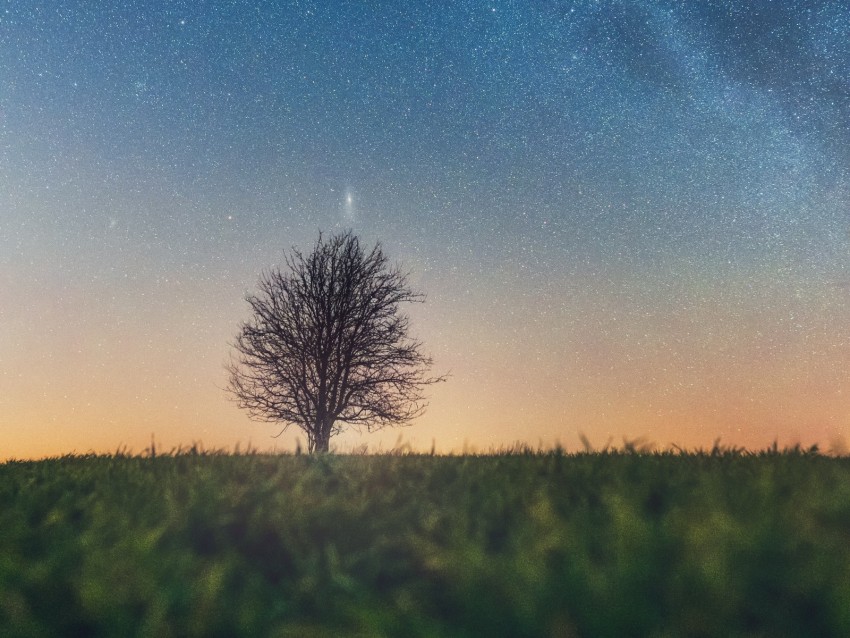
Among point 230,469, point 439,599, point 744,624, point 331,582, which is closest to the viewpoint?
point 744,624

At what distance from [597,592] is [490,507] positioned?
1.68 meters

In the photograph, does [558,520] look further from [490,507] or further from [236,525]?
[236,525]

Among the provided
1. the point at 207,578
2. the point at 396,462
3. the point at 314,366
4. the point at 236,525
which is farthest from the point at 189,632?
the point at 314,366

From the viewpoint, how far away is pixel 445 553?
304 cm

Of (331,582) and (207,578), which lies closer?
(207,578)

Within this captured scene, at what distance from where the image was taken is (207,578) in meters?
3.04

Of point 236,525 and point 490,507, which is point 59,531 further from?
point 490,507

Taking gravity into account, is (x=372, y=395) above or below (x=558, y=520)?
above

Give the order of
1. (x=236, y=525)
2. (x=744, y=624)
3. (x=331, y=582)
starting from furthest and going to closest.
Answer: (x=236, y=525) → (x=331, y=582) → (x=744, y=624)

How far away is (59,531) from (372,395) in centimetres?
2064

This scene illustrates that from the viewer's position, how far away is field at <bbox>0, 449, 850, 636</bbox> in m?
2.32

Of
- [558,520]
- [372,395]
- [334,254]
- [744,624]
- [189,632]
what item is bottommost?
[189,632]

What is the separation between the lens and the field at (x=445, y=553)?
7.62ft

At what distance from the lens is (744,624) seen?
2.22 metres
